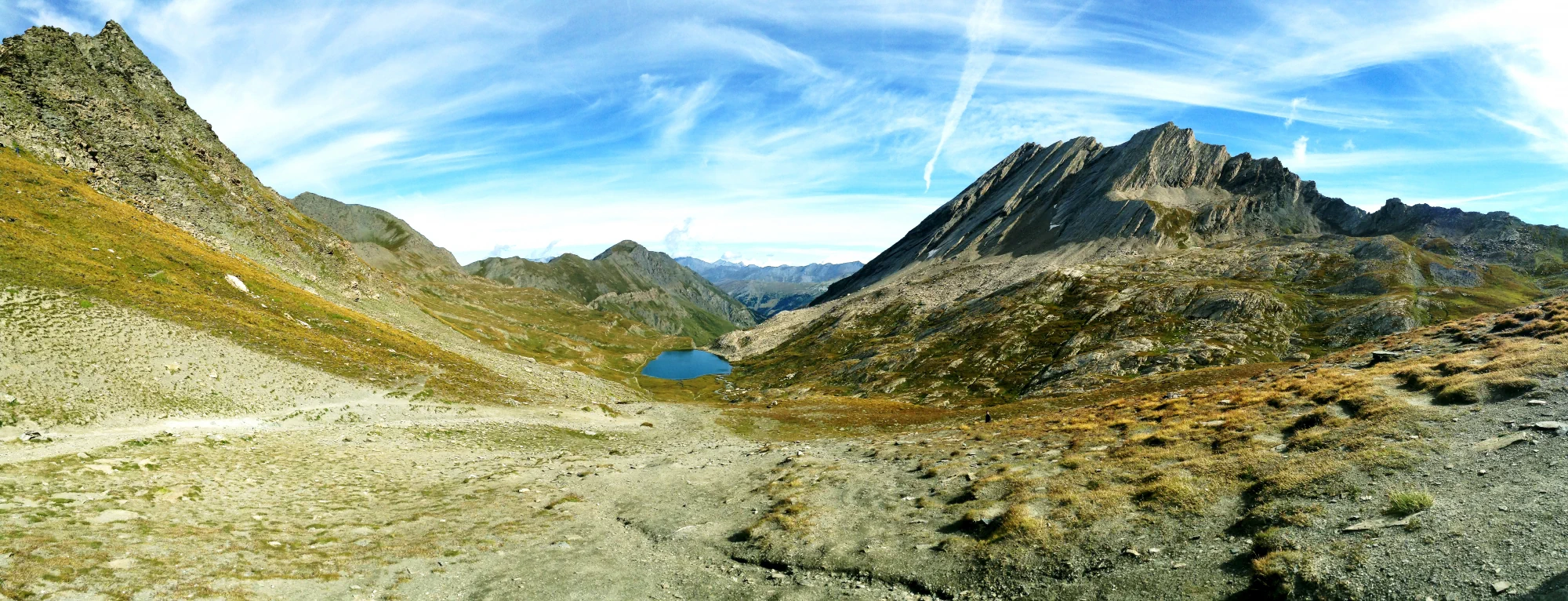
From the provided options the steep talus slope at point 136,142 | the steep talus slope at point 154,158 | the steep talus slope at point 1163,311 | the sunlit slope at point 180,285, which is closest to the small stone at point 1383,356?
the steep talus slope at point 1163,311

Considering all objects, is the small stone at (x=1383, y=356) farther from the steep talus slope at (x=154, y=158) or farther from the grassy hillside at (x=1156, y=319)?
the steep talus slope at (x=154, y=158)


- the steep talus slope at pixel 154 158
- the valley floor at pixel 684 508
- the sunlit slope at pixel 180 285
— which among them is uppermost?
Result: the steep talus slope at pixel 154 158

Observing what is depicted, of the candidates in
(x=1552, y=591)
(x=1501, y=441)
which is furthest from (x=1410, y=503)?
(x=1501, y=441)

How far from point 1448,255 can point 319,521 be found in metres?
272

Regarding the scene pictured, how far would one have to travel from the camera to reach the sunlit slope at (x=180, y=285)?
137 ft

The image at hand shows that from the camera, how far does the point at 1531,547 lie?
1183cm

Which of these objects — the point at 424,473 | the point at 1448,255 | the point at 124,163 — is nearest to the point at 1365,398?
the point at 424,473

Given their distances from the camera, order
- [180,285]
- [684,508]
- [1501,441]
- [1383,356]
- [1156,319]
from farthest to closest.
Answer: [1156,319] → [180,285] → [1383,356] → [684,508] → [1501,441]

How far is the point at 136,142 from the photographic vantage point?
87812mm

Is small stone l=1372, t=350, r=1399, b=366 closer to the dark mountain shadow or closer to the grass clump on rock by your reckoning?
the grass clump on rock

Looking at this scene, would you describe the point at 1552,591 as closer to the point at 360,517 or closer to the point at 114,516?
the point at 360,517

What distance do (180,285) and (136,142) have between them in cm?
6677

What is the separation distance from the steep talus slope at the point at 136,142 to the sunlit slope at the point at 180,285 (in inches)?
501

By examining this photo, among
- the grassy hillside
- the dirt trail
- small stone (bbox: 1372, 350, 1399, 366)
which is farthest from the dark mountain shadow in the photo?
the grassy hillside
